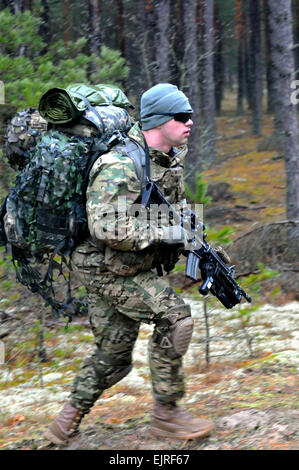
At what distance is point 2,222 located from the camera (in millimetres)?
3846

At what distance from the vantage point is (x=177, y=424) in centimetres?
365

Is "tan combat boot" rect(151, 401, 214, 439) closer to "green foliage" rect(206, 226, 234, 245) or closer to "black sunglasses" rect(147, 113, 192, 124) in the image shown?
"black sunglasses" rect(147, 113, 192, 124)

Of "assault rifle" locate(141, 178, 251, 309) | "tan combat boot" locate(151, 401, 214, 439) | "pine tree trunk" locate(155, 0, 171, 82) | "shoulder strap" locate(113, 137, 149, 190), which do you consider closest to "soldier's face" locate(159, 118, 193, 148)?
"shoulder strap" locate(113, 137, 149, 190)

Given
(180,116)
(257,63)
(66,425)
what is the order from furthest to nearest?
1. (257,63)
2. (66,425)
3. (180,116)

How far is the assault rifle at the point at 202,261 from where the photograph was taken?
11.3 ft

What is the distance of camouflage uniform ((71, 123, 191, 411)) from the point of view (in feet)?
10.5

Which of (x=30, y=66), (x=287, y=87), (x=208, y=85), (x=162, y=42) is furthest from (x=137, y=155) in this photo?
(x=208, y=85)

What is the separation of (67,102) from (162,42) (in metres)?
9.00

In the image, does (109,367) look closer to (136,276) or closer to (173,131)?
(136,276)

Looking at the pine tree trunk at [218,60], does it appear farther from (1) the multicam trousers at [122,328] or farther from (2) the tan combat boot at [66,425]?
(2) the tan combat boot at [66,425]

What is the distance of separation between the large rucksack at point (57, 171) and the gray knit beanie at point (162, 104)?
7.9 inches

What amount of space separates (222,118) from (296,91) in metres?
23.9

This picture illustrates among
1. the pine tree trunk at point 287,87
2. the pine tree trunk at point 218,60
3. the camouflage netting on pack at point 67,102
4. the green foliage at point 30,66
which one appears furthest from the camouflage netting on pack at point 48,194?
the pine tree trunk at point 218,60

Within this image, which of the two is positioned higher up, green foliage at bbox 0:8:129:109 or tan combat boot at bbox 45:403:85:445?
green foliage at bbox 0:8:129:109
